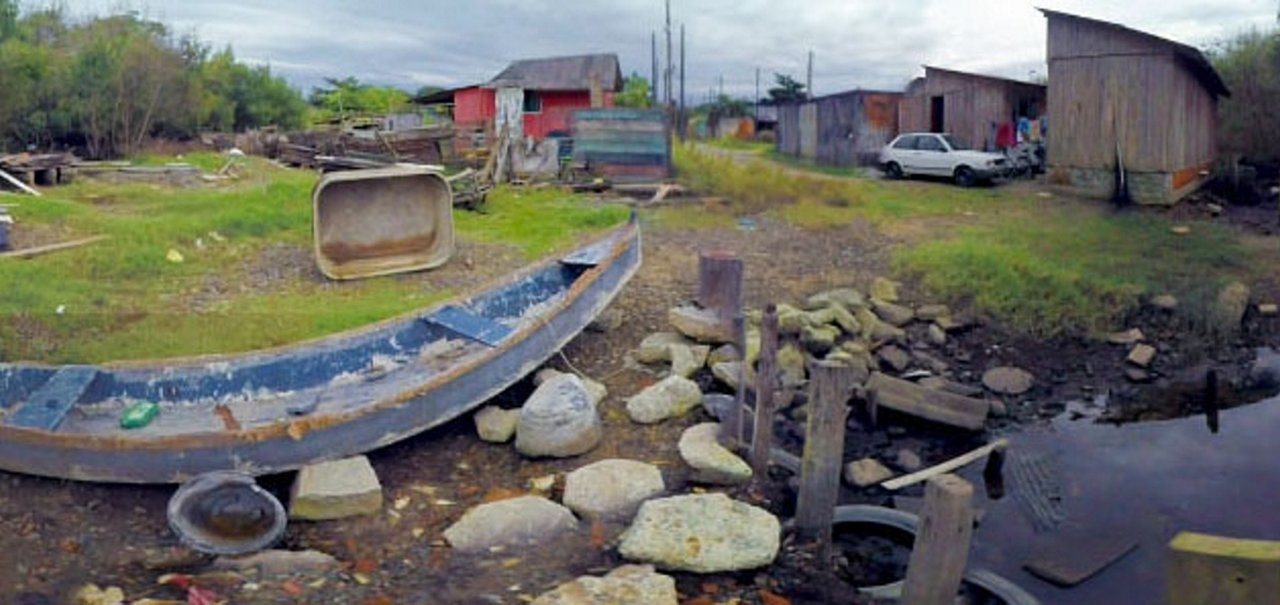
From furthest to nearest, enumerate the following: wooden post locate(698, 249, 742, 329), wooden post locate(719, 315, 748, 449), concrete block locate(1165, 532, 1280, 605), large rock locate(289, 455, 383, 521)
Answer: wooden post locate(698, 249, 742, 329) → wooden post locate(719, 315, 748, 449) → large rock locate(289, 455, 383, 521) → concrete block locate(1165, 532, 1280, 605)

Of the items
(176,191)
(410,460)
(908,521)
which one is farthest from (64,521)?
(176,191)

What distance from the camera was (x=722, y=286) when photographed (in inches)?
402

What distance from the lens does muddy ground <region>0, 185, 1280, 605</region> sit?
19.1ft

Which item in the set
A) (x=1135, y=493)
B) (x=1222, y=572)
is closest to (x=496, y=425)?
(x=1135, y=493)

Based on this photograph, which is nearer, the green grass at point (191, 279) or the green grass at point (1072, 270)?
the green grass at point (191, 279)

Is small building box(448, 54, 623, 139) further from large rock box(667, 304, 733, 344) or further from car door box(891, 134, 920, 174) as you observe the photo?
large rock box(667, 304, 733, 344)

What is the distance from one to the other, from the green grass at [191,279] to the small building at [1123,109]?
8.87m

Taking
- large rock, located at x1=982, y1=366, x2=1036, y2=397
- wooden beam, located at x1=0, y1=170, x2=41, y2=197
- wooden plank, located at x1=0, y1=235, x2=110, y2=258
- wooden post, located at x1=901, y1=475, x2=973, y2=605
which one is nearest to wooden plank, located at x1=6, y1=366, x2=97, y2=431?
wooden post, located at x1=901, y1=475, x2=973, y2=605

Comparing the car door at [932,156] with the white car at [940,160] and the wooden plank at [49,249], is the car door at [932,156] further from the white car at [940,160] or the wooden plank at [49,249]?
the wooden plank at [49,249]

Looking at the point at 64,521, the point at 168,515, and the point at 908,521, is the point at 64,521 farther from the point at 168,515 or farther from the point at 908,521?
the point at 908,521

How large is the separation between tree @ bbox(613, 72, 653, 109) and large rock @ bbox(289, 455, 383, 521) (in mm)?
29922

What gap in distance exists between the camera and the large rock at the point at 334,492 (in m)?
6.60

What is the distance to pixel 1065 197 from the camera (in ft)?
62.8

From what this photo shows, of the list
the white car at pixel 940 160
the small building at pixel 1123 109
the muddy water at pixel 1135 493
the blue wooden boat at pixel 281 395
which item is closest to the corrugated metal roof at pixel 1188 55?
the small building at pixel 1123 109
